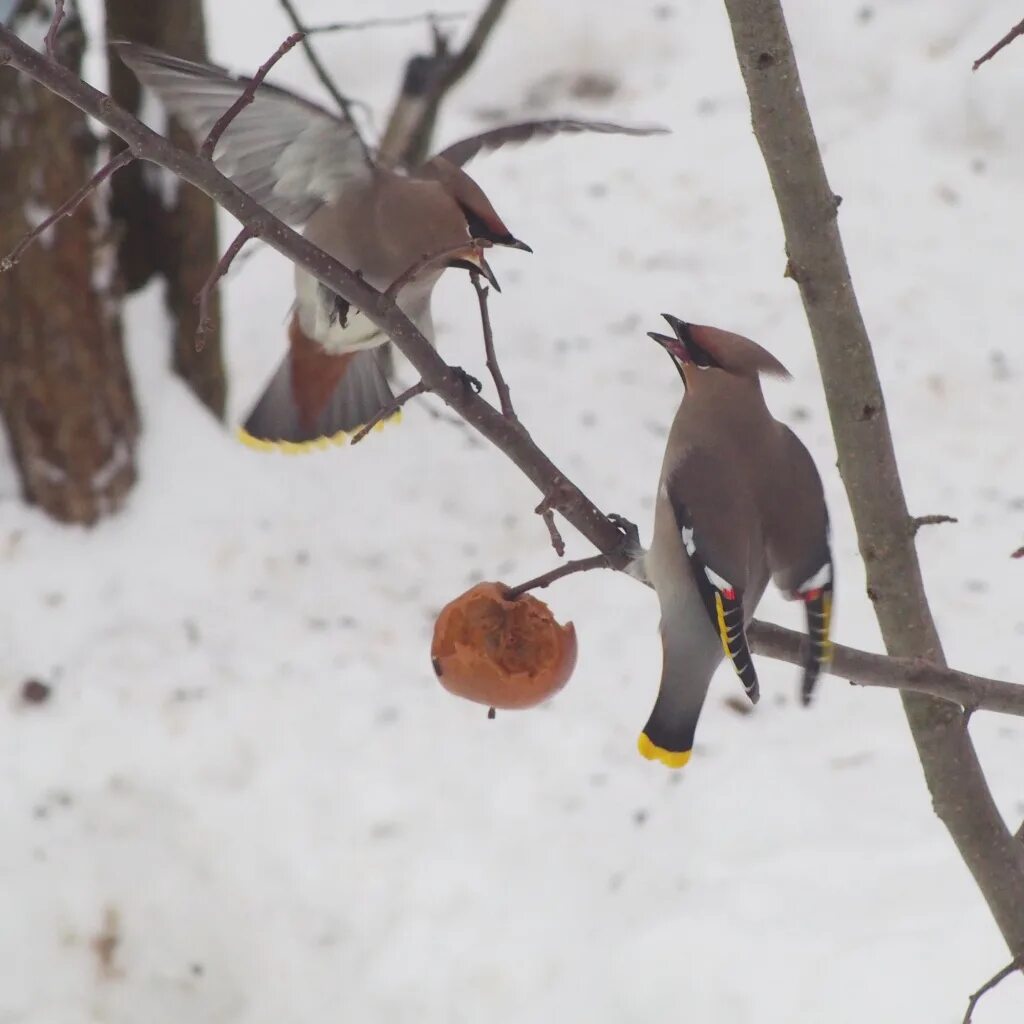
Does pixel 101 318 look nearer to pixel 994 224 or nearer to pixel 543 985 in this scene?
A: pixel 543 985

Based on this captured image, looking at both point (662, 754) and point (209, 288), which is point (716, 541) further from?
point (209, 288)

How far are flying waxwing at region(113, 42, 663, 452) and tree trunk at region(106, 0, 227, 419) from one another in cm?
138

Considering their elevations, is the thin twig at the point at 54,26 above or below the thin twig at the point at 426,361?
above

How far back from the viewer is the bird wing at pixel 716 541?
2.17m

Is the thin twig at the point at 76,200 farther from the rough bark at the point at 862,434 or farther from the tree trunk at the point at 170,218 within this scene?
the tree trunk at the point at 170,218

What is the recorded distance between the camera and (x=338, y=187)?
309cm

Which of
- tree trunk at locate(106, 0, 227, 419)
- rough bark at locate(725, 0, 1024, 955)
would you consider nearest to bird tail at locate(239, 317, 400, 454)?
tree trunk at locate(106, 0, 227, 419)

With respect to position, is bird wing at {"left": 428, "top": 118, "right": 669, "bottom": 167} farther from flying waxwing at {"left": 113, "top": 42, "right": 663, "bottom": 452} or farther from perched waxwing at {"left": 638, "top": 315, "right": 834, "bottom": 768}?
perched waxwing at {"left": 638, "top": 315, "right": 834, "bottom": 768}

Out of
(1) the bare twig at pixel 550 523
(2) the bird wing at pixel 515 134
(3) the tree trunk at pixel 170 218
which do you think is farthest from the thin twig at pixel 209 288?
(3) the tree trunk at pixel 170 218

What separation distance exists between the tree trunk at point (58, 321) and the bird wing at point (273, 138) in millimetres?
1277

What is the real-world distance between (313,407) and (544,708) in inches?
48.2

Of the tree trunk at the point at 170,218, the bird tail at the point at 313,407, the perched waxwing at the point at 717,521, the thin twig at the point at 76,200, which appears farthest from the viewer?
the tree trunk at the point at 170,218

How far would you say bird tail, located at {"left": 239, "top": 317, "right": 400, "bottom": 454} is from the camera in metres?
3.48

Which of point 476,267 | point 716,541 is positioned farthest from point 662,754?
point 476,267
